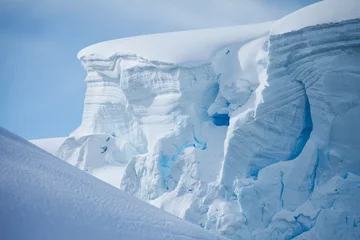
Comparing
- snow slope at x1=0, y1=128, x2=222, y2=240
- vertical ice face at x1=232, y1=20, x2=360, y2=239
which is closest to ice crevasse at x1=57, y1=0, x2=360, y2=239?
vertical ice face at x1=232, y1=20, x2=360, y2=239

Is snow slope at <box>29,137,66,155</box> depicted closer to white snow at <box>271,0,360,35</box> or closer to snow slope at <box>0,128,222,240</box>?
white snow at <box>271,0,360,35</box>

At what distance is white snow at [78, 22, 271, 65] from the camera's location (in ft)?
25.1

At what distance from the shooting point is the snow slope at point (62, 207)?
177 centimetres

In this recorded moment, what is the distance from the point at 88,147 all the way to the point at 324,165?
454cm

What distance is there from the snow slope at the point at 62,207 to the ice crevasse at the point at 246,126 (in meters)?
3.74

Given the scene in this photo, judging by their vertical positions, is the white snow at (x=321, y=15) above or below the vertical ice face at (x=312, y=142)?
above

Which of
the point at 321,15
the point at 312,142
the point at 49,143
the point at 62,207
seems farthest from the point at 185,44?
the point at 62,207

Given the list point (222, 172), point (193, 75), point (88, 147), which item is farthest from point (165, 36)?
point (222, 172)

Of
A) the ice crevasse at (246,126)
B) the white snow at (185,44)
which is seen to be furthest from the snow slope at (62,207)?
the white snow at (185,44)

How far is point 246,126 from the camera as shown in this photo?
655 centimetres

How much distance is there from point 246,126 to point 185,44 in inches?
84.0

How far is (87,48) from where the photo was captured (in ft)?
31.9

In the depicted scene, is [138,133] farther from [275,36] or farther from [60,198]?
[60,198]

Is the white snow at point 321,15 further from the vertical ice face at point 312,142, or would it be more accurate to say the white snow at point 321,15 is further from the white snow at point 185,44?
the white snow at point 185,44
